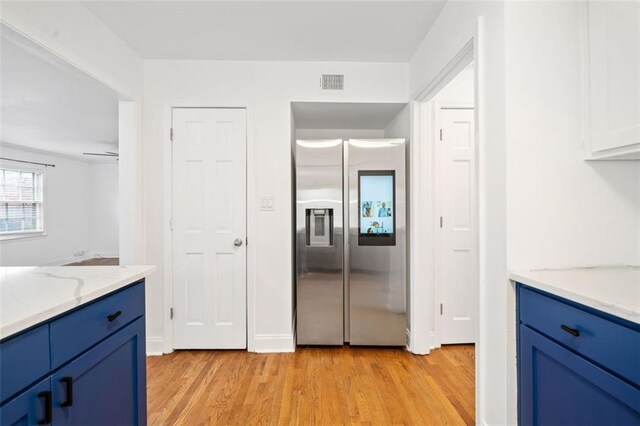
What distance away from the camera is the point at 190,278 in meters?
2.61

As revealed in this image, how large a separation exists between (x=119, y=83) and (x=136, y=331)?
6.30 feet

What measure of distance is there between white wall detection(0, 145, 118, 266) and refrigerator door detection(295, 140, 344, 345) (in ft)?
20.4

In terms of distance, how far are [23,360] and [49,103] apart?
13.4 ft

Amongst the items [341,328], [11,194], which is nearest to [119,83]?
[341,328]

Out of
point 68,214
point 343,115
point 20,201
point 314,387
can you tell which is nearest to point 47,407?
point 314,387

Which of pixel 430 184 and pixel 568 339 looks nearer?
pixel 568 339

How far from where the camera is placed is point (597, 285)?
1068 mm

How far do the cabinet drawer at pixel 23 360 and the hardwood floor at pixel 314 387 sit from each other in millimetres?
1164

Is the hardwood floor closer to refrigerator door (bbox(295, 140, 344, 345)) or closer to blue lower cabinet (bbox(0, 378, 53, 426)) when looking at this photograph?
refrigerator door (bbox(295, 140, 344, 345))

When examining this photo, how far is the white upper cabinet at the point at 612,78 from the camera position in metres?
1.15

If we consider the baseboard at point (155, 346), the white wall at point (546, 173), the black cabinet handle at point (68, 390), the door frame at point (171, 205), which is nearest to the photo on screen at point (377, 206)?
the door frame at point (171, 205)

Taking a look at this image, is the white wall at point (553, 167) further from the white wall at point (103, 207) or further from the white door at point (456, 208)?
the white wall at point (103, 207)

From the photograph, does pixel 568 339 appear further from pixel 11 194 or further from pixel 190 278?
pixel 11 194

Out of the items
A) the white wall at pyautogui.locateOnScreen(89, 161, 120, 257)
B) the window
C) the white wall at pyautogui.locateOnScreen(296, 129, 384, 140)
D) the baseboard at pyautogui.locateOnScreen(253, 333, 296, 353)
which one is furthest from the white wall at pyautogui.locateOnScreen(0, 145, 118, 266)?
the white wall at pyautogui.locateOnScreen(296, 129, 384, 140)
